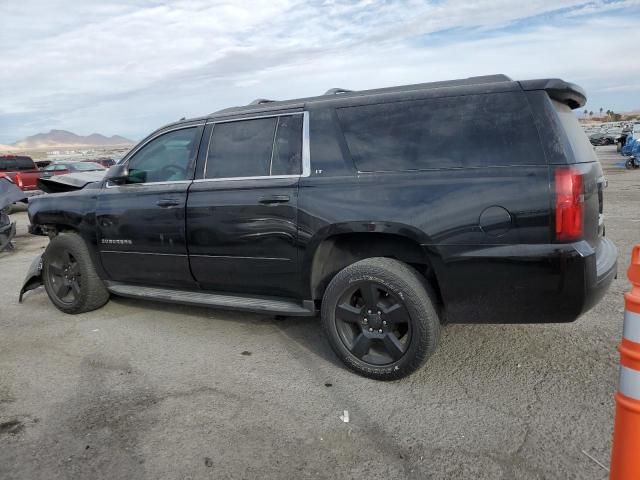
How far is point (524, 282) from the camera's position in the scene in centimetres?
305

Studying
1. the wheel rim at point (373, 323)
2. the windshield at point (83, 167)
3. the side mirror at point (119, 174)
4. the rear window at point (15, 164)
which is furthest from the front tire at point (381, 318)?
the windshield at point (83, 167)

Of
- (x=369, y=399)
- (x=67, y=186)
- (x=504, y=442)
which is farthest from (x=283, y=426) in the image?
(x=67, y=186)

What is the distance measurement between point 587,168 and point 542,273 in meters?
0.72

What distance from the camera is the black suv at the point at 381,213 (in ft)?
9.91

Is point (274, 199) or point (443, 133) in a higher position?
point (443, 133)

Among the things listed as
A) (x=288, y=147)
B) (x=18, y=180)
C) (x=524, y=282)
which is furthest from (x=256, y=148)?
(x=18, y=180)

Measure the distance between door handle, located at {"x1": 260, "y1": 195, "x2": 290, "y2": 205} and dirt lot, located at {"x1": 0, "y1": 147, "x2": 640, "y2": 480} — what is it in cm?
122

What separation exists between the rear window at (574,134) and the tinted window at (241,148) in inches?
79.1

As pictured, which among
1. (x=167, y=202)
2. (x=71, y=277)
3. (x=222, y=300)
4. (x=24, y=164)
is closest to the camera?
(x=222, y=300)

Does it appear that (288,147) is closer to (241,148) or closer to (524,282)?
(241,148)

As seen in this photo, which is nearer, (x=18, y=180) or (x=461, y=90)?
(x=461, y=90)

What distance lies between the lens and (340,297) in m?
3.57

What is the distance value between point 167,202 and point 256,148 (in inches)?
36.7

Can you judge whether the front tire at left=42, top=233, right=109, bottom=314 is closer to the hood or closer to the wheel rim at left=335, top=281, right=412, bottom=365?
the hood
